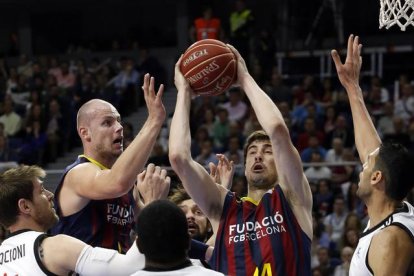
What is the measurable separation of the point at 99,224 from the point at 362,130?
1.70 metres

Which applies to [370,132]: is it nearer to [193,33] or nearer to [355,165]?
[355,165]

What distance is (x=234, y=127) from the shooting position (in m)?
13.9

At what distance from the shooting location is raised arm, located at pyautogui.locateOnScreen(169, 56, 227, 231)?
18.0ft

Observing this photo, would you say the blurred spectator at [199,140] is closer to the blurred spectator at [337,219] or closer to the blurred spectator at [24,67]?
the blurred spectator at [337,219]

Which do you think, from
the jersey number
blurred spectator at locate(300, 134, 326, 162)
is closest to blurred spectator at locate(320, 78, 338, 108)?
blurred spectator at locate(300, 134, 326, 162)

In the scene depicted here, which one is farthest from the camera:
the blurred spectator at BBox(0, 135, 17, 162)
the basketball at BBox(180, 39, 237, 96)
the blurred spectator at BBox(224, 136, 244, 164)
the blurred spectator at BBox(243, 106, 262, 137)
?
the blurred spectator at BBox(0, 135, 17, 162)

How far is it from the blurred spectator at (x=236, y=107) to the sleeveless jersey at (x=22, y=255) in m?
9.91

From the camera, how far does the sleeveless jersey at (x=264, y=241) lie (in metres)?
5.44

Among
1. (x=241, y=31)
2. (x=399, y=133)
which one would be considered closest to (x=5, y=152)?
(x=241, y=31)

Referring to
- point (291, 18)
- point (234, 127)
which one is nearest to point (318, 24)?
point (291, 18)

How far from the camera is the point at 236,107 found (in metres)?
15.0

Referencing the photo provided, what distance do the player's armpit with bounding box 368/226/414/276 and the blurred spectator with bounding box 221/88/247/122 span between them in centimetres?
987

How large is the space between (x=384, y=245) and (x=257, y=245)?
865 millimetres

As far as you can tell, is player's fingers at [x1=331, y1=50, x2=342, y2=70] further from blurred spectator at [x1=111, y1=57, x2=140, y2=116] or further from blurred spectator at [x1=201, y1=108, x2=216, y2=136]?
blurred spectator at [x1=111, y1=57, x2=140, y2=116]
